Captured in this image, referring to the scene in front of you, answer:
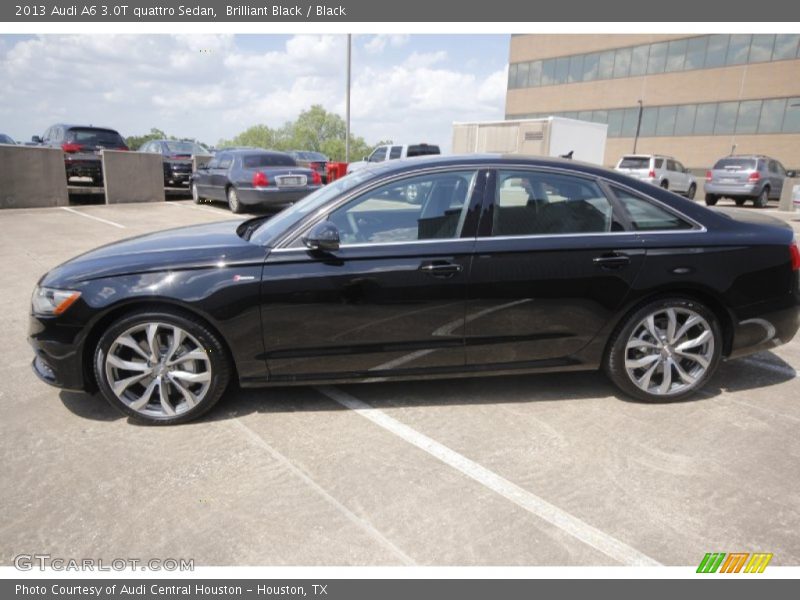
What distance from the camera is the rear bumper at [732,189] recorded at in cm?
1822

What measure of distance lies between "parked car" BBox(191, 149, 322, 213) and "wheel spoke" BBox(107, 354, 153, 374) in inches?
401

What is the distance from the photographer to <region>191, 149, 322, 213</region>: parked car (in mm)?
12930

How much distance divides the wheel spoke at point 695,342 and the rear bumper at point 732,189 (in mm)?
17927

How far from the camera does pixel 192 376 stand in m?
3.26

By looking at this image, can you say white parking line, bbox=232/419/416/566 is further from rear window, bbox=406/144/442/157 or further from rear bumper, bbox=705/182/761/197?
rear bumper, bbox=705/182/761/197

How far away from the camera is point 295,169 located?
43.7ft

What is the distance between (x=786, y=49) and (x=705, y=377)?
41.4 metres

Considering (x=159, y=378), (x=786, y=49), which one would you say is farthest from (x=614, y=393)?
(x=786, y=49)

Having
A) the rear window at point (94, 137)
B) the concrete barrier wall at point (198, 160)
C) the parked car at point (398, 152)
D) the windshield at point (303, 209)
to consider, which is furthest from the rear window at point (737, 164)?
the rear window at point (94, 137)

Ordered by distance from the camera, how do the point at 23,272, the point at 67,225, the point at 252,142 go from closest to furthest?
the point at 23,272 → the point at 67,225 → the point at 252,142

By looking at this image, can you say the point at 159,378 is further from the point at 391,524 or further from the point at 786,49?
the point at 786,49

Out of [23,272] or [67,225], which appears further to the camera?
[67,225]

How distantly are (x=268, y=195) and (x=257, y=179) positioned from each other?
45 cm

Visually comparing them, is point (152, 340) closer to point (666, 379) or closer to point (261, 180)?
point (666, 379)
